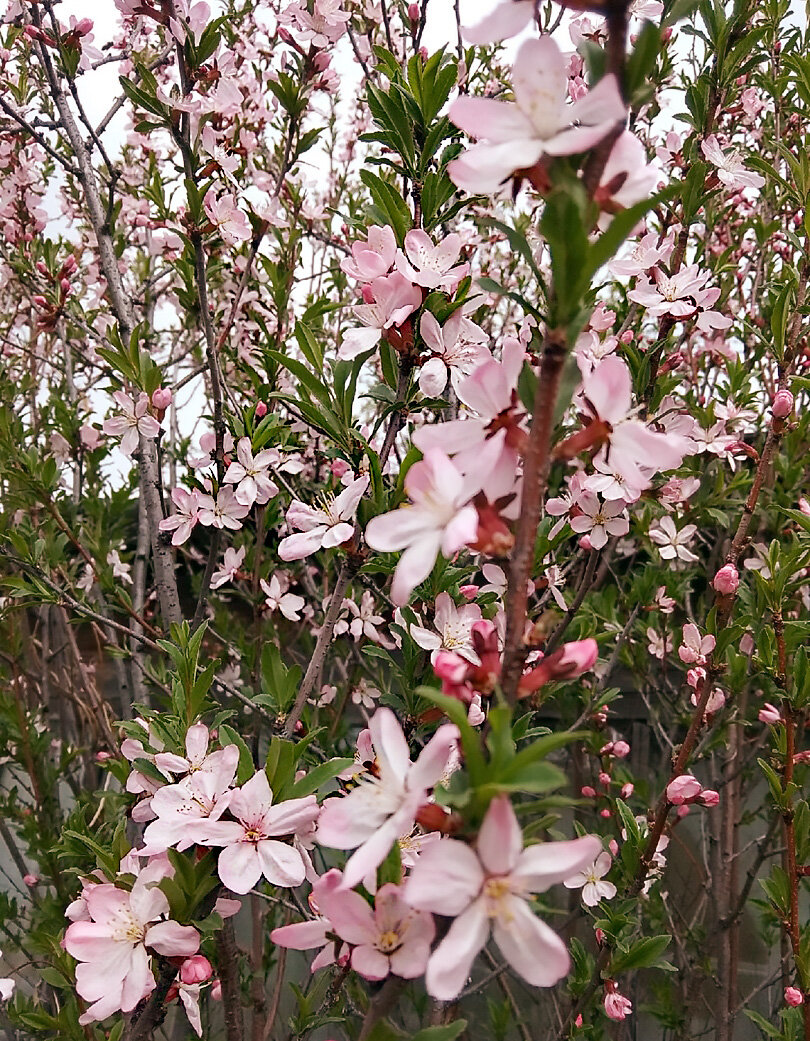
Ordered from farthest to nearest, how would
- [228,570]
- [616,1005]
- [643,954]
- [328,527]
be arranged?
[228,570]
[616,1005]
[643,954]
[328,527]

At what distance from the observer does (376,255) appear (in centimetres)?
97

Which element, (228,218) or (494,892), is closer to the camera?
(494,892)

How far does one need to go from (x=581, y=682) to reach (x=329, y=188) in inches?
118

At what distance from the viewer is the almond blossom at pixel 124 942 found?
31.0 inches

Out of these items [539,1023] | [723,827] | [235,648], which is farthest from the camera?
[539,1023]

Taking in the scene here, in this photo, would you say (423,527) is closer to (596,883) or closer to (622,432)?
(622,432)

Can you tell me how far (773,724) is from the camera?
1686 millimetres

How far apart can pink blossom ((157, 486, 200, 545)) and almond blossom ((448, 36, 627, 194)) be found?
1188 millimetres

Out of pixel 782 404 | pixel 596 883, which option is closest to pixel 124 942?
pixel 782 404

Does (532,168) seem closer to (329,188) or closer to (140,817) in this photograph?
(140,817)

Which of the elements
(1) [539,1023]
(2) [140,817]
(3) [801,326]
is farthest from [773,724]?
(1) [539,1023]

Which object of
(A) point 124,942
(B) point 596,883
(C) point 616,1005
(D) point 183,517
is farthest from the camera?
(B) point 596,883

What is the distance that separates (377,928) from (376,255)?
803 millimetres

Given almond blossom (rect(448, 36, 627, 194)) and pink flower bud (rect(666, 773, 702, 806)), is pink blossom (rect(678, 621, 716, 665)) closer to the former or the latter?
pink flower bud (rect(666, 773, 702, 806))
